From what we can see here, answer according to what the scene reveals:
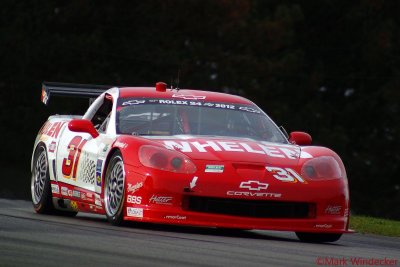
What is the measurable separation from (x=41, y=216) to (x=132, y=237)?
3.06m

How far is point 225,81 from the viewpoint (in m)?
45.8

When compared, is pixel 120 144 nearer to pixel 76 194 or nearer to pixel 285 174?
pixel 76 194

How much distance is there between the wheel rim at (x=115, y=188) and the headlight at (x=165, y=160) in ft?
0.83

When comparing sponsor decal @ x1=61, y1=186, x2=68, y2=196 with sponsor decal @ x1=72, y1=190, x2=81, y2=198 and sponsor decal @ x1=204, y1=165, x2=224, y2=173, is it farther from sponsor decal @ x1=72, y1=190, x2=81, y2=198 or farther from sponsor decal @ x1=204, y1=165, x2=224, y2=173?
sponsor decal @ x1=204, y1=165, x2=224, y2=173

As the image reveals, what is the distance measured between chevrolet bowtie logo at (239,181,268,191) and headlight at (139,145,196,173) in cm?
42

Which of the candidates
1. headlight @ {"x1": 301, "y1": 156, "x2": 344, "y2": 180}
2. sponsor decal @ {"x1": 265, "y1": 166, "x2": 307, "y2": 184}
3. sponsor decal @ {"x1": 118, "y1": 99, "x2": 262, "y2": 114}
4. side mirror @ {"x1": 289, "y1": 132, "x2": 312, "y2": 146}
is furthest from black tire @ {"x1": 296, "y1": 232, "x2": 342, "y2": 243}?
sponsor decal @ {"x1": 118, "y1": 99, "x2": 262, "y2": 114}

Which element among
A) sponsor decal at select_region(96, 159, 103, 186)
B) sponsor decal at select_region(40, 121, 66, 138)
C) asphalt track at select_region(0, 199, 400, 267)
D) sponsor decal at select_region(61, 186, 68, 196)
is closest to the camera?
asphalt track at select_region(0, 199, 400, 267)

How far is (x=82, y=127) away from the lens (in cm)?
1130

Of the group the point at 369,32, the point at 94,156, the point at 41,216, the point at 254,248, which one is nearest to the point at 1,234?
the point at 254,248

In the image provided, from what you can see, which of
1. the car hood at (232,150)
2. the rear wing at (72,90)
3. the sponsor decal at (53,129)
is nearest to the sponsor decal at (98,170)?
the car hood at (232,150)

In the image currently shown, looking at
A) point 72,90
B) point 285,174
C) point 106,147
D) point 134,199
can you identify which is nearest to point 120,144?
point 106,147

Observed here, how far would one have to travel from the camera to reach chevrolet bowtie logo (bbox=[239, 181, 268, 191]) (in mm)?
10109

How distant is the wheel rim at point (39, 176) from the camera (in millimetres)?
12789

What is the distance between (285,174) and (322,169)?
0.43 m
